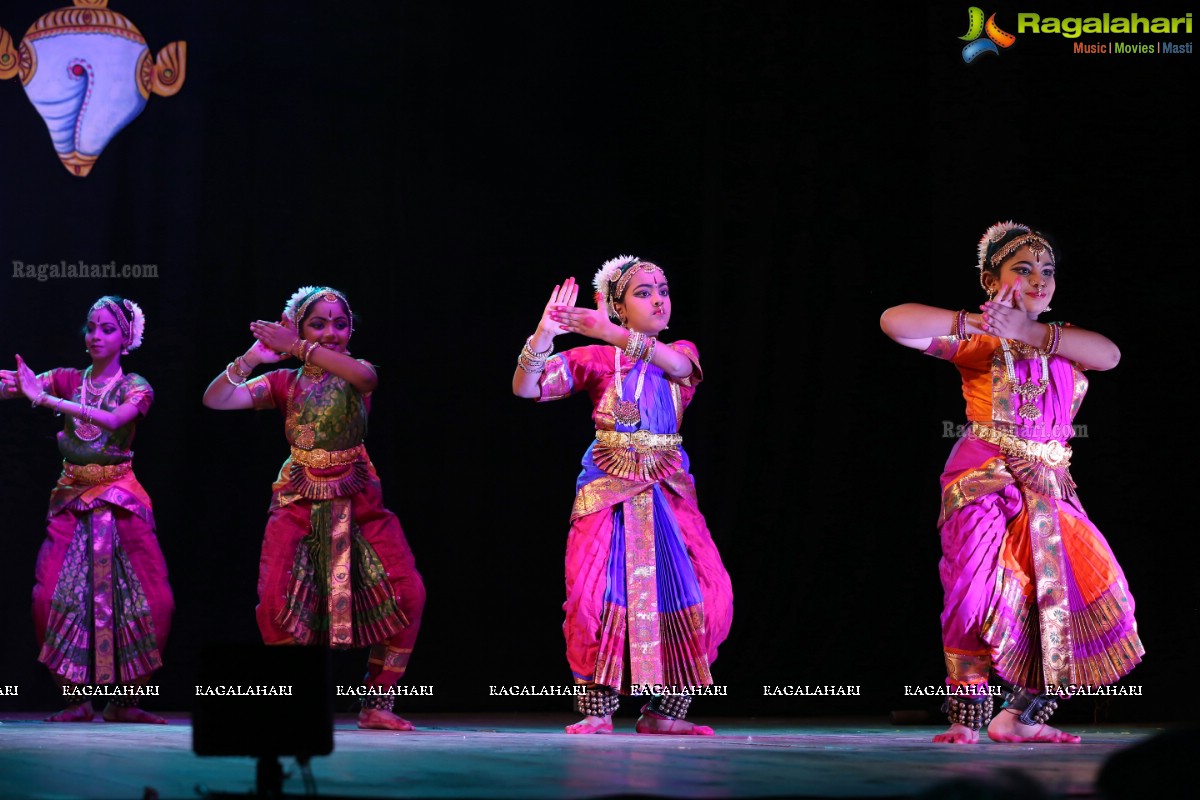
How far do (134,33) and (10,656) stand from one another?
2419 mm

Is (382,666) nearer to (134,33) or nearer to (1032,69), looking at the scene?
(134,33)

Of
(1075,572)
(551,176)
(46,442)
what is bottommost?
(1075,572)

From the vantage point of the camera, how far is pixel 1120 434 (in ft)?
18.1

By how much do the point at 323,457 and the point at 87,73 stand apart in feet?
6.56

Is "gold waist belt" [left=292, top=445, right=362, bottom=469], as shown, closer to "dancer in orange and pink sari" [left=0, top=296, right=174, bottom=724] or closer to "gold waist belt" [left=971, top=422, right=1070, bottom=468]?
"dancer in orange and pink sari" [left=0, top=296, right=174, bottom=724]

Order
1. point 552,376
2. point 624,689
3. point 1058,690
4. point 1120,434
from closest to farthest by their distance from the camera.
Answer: point 1058,690 → point 552,376 → point 624,689 → point 1120,434

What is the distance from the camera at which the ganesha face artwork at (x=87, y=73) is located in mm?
5727

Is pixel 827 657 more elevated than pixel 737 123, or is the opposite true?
pixel 737 123

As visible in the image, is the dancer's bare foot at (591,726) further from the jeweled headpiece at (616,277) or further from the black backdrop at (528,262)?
the jeweled headpiece at (616,277)

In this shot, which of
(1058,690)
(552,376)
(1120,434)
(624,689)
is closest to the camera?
(1058,690)

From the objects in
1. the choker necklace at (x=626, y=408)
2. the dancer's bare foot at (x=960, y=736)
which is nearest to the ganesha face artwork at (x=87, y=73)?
the choker necklace at (x=626, y=408)

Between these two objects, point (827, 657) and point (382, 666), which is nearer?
point (382, 666)

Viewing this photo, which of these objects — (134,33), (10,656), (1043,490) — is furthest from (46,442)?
(1043,490)

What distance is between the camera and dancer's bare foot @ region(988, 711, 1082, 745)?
13.9 feet
